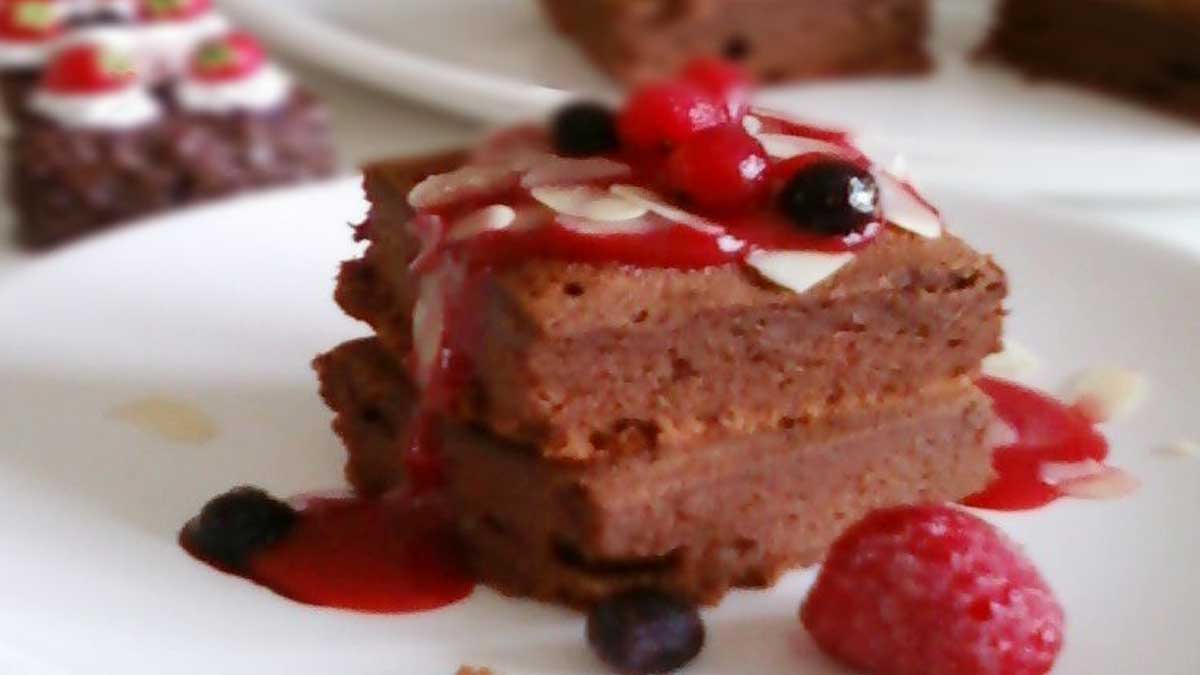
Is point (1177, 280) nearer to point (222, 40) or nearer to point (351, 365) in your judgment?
point (351, 365)

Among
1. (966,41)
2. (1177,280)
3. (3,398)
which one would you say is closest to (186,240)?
(3,398)

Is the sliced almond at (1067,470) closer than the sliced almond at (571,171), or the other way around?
the sliced almond at (571,171)

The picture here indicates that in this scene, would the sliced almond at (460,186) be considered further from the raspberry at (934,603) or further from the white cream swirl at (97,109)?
the white cream swirl at (97,109)

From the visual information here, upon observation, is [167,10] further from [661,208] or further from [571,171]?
[661,208]

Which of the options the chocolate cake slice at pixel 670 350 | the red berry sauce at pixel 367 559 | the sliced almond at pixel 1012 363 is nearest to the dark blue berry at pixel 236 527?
the red berry sauce at pixel 367 559

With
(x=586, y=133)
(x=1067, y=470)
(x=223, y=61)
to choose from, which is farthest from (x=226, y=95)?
(x=1067, y=470)

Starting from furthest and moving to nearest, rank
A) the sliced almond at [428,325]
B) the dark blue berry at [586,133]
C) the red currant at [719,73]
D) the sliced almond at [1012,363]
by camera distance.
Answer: the red currant at [719,73], the sliced almond at [1012,363], the dark blue berry at [586,133], the sliced almond at [428,325]
